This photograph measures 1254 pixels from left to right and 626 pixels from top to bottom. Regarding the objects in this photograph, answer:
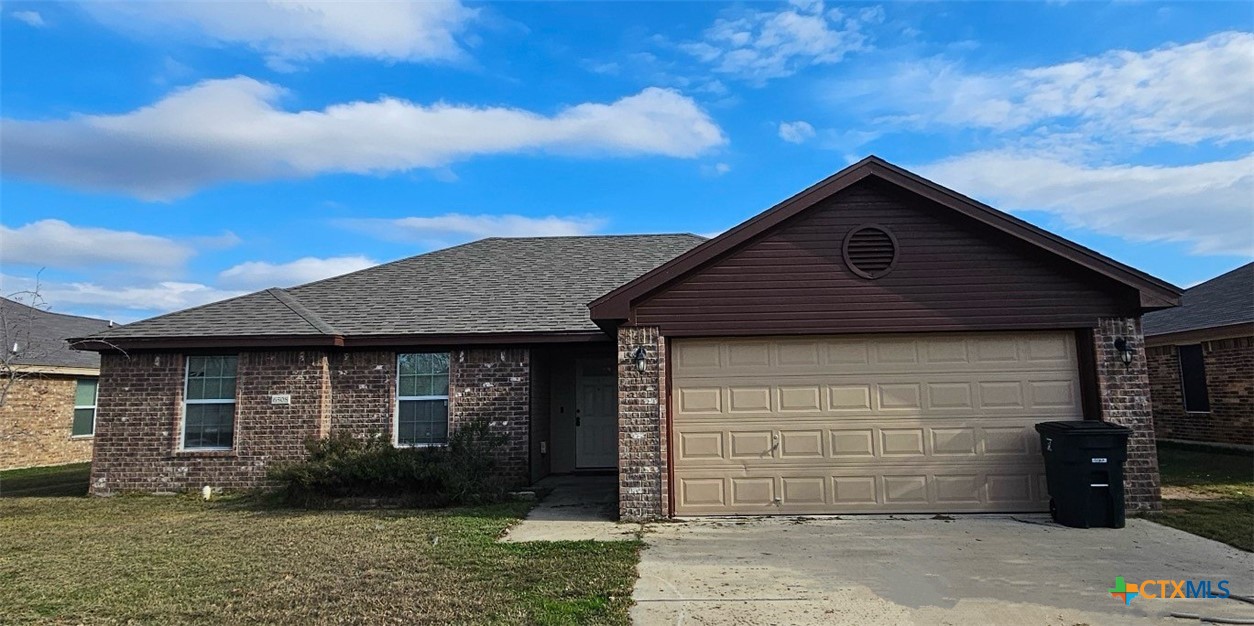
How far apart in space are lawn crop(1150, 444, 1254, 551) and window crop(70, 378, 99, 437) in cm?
2228

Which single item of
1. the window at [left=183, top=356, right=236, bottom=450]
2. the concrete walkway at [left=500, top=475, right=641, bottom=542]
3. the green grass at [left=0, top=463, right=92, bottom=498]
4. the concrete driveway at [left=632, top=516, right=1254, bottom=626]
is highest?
the window at [left=183, top=356, right=236, bottom=450]

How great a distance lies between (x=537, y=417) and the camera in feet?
40.9

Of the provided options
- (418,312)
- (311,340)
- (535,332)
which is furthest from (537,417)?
(311,340)

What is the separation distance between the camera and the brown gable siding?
29.7 ft

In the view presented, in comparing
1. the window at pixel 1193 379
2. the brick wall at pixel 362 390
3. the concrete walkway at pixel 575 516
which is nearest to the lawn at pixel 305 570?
the concrete walkway at pixel 575 516

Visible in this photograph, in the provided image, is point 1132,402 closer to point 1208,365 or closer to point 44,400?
point 1208,365

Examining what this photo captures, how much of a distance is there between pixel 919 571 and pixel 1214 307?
14.8 m

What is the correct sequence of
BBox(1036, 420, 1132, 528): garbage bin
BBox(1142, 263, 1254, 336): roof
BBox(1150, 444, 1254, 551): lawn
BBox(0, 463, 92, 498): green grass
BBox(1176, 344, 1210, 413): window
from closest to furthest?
BBox(1150, 444, 1254, 551): lawn, BBox(1036, 420, 1132, 528): garbage bin, BBox(0, 463, 92, 498): green grass, BBox(1142, 263, 1254, 336): roof, BBox(1176, 344, 1210, 413): window

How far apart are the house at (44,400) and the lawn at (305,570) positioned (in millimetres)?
9216

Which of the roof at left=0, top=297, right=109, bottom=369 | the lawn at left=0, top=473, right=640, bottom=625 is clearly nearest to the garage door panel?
the lawn at left=0, top=473, right=640, bottom=625

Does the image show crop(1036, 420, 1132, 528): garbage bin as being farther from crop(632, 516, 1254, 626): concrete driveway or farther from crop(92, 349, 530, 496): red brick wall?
crop(92, 349, 530, 496): red brick wall

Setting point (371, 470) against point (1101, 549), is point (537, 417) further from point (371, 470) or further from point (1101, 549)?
point (1101, 549)

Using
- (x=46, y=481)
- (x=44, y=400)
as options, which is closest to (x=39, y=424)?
(x=44, y=400)

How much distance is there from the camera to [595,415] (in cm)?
1396
